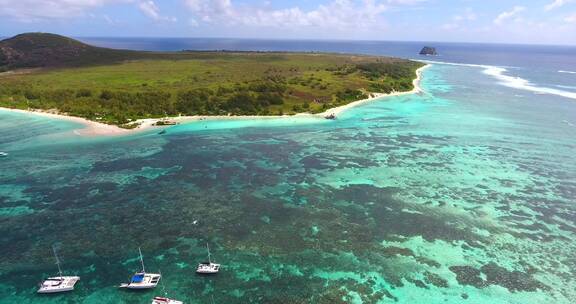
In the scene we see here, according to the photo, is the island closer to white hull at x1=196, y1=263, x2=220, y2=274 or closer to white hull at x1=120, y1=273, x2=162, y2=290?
white hull at x1=120, y1=273, x2=162, y2=290

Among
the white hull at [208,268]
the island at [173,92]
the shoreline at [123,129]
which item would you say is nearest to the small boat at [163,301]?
the white hull at [208,268]

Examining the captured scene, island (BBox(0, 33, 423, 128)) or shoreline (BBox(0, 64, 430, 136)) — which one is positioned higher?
island (BBox(0, 33, 423, 128))

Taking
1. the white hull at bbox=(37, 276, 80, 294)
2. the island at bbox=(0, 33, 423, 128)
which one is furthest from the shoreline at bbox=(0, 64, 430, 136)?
the white hull at bbox=(37, 276, 80, 294)

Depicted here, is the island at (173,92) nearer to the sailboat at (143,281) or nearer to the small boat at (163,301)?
the sailboat at (143,281)

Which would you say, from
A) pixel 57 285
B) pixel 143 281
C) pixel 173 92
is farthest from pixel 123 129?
pixel 143 281

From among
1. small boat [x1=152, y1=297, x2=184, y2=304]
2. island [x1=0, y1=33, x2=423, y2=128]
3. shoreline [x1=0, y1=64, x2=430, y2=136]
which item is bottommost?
small boat [x1=152, y1=297, x2=184, y2=304]

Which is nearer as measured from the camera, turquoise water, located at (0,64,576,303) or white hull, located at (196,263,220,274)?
turquoise water, located at (0,64,576,303)

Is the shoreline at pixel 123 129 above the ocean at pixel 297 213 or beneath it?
above
